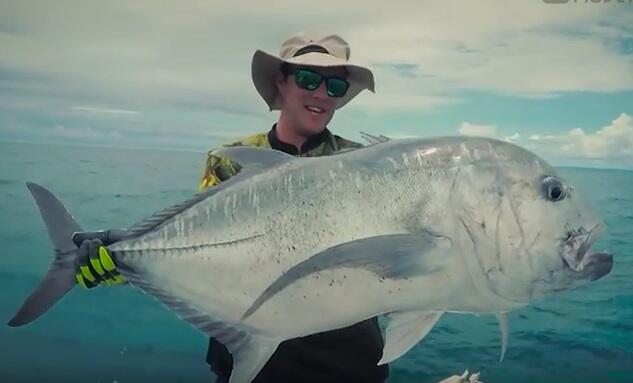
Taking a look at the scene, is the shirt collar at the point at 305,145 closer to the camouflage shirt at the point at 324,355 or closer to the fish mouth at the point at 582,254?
the camouflage shirt at the point at 324,355

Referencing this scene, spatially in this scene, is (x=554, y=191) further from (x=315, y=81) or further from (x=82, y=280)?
(x=82, y=280)

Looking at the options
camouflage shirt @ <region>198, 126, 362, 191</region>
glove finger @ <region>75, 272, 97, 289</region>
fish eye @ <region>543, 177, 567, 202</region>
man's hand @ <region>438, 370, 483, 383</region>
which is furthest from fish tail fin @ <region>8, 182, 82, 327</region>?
man's hand @ <region>438, 370, 483, 383</region>

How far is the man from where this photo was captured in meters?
1.40

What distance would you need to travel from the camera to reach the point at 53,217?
133 centimetres

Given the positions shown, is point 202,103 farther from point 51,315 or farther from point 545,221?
point 545,221

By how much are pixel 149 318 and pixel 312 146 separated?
0.80 meters

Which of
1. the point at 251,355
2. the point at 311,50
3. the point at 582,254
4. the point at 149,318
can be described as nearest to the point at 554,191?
the point at 582,254

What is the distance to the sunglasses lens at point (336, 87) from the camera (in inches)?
57.2

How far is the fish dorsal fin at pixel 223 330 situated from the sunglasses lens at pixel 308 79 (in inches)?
23.2

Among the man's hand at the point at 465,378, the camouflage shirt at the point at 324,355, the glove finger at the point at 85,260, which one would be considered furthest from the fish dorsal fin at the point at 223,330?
the man's hand at the point at 465,378

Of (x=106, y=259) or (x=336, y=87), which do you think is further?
(x=336, y=87)

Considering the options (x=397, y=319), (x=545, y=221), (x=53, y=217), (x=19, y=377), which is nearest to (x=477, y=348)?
(x=397, y=319)

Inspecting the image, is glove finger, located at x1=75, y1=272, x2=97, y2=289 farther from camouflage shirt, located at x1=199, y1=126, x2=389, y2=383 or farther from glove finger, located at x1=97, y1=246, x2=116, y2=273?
camouflage shirt, located at x1=199, y1=126, x2=389, y2=383

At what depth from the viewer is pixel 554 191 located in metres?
0.97
